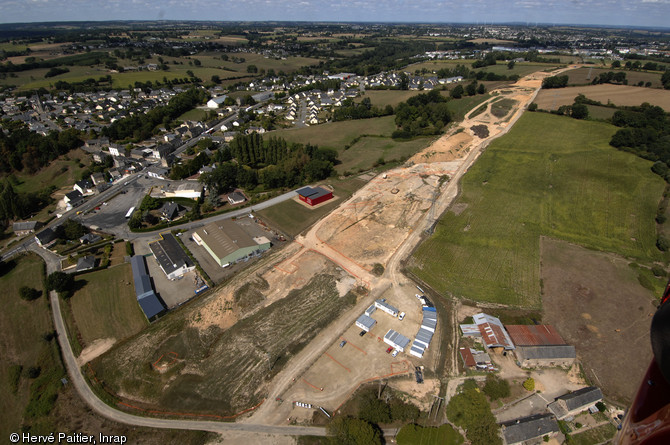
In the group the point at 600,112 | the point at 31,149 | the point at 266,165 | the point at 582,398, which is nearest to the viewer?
the point at 582,398

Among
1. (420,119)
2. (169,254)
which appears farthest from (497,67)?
(169,254)

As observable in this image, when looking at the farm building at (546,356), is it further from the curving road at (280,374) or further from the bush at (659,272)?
the bush at (659,272)

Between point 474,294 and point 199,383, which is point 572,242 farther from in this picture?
point 199,383

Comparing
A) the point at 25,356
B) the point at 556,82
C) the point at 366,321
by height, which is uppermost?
the point at 556,82

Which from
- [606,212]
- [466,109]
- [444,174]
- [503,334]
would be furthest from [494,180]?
[466,109]


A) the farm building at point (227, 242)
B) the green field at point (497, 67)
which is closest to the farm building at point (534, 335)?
the farm building at point (227, 242)

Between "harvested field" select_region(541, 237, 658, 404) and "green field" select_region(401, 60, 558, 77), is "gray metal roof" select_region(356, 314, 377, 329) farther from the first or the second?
"green field" select_region(401, 60, 558, 77)

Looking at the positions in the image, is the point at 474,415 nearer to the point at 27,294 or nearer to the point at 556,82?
the point at 27,294
